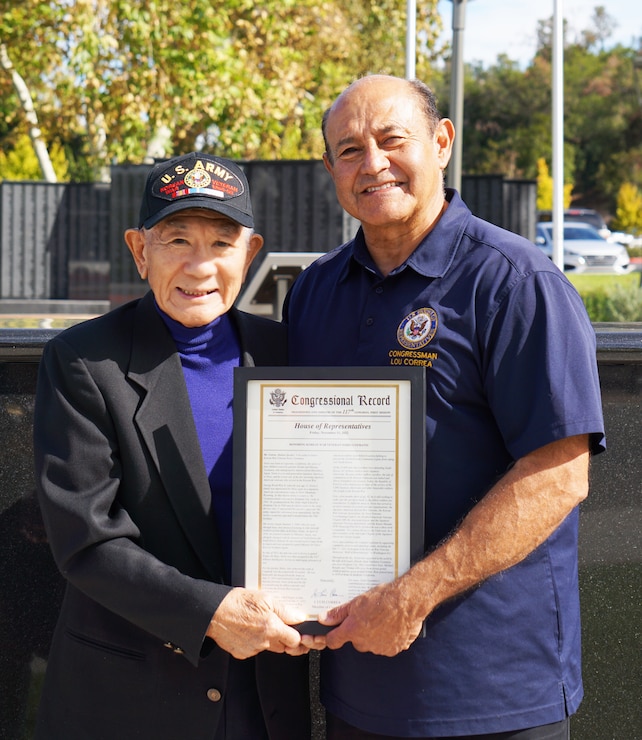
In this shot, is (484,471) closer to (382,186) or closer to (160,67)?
(382,186)

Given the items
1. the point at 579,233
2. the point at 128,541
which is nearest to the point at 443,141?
the point at 128,541

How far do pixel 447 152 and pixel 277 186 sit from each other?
458 inches

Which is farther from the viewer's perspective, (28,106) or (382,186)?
(28,106)

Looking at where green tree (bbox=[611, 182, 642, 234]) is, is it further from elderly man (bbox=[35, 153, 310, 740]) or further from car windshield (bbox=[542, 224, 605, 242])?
elderly man (bbox=[35, 153, 310, 740])

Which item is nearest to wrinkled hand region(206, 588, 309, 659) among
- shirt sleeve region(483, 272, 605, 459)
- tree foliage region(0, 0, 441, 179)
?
shirt sleeve region(483, 272, 605, 459)

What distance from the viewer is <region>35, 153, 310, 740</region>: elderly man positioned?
2.22 meters

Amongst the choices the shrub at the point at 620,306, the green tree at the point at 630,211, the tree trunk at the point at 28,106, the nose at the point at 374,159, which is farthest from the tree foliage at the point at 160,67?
the green tree at the point at 630,211

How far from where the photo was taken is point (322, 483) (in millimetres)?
2273

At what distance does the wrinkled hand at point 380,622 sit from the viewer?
220 cm

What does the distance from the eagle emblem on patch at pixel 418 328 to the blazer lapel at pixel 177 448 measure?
0.53 metres

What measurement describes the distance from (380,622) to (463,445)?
0.44m

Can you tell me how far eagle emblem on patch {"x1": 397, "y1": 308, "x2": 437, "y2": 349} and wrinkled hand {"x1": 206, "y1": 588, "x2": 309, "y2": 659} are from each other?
68 centimetres

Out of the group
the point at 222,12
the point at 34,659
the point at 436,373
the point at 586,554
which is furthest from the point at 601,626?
the point at 222,12

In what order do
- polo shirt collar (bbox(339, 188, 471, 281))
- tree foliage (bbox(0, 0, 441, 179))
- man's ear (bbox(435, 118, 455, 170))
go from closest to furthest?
polo shirt collar (bbox(339, 188, 471, 281))
man's ear (bbox(435, 118, 455, 170))
tree foliage (bbox(0, 0, 441, 179))
